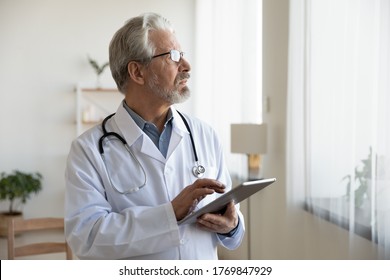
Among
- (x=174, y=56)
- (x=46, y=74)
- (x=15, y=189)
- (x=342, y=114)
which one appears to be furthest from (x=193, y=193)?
(x=46, y=74)

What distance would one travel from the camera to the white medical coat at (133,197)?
1.44 metres

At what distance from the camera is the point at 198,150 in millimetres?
1667

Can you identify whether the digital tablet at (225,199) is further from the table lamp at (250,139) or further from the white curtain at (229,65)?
the white curtain at (229,65)

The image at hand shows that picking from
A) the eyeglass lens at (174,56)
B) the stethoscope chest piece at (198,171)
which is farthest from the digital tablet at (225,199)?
the eyeglass lens at (174,56)

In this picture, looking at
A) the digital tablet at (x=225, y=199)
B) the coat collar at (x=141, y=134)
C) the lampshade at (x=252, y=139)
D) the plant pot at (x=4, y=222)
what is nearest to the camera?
the digital tablet at (x=225, y=199)

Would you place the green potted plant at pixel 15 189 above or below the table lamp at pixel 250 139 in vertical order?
below

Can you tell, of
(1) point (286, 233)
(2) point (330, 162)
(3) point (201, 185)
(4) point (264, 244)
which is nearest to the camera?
(3) point (201, 185)

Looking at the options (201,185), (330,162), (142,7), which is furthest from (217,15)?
(201,185)

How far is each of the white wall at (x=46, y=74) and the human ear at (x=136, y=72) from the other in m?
5.10

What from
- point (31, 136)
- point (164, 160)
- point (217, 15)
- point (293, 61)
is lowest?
point (31, 136)

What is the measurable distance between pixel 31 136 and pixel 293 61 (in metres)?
4.17

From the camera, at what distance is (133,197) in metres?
1.52

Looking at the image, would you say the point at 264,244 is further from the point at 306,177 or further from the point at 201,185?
the point at 201,185
